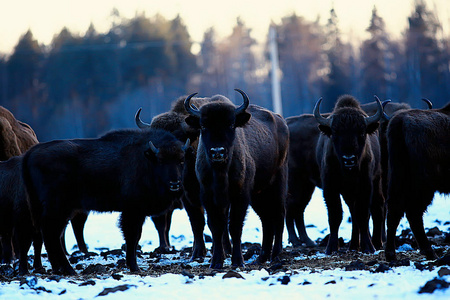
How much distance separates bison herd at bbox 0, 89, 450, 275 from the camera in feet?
24.7

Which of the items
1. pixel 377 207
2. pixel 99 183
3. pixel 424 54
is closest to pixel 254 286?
pixel 99 183

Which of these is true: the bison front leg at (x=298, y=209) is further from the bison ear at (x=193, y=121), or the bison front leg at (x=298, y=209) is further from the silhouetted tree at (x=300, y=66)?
the silhouetted tree at (x=300, y=66)

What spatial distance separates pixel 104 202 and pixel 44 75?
2089 inches

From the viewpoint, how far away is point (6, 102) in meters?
60.0

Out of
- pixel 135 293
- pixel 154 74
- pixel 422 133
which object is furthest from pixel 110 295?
pixel 154 74

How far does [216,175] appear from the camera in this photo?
8031mm

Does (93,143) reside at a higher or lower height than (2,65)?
lower

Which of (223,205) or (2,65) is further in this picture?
(2,65)

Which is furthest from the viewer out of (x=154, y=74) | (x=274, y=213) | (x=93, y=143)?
(x=154, y=74)

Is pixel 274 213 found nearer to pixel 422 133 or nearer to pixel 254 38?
pixel 422 133

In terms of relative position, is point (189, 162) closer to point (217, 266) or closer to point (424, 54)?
point (217, 266)

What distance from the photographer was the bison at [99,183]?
812 cm

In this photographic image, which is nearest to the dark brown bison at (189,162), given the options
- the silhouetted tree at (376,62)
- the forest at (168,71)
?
the forest at (168,71)

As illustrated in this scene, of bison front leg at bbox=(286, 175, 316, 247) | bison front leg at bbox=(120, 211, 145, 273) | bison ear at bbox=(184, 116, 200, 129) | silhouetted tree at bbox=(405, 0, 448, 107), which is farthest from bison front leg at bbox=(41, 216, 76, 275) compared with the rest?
silhouetted tree at bbox=(405, 0, 448, 107)
